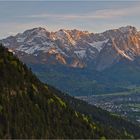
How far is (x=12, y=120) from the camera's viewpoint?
558 feet

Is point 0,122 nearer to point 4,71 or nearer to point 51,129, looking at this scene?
point 51,129

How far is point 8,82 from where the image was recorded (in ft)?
628

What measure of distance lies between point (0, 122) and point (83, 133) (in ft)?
138

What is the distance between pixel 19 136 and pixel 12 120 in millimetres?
12077

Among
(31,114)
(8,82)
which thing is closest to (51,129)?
(31,114)

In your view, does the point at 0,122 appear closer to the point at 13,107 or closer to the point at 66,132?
the point at 13,107

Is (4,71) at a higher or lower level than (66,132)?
higher

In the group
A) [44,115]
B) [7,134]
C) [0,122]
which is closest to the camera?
[7,134]

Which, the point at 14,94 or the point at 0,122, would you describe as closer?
the point at 0,122

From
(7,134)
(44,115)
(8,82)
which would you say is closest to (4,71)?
(8,82)

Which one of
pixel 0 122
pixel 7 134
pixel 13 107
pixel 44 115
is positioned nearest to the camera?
pixel 7 134

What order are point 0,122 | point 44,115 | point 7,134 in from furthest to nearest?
point 44,115
point 0,122
point 7,134

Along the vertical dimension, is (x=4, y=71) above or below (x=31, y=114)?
above

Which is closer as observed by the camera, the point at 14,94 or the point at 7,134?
the point at 7,134
